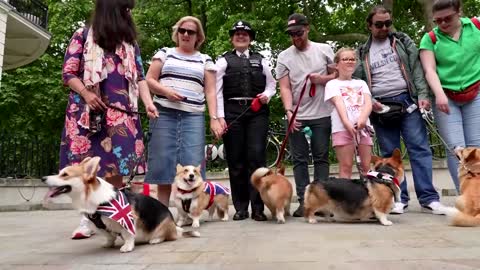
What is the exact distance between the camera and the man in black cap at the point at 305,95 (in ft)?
16.7

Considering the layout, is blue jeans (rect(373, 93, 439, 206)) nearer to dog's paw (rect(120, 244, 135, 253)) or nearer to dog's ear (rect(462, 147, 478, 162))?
dog's ear (rect(462, 147, 478, 162))

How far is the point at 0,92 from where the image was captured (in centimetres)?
1716

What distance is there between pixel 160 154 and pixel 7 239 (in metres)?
1.66

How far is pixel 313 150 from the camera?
5.16 m

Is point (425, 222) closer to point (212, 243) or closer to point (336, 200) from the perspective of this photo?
point (336, 200)

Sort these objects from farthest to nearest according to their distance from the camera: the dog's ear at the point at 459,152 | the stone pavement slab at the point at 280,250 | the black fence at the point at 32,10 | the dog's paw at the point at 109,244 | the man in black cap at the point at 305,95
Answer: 1. the black fence at the point at 32,10
2. the man in black cap at the point at 305,95
3. the dog's ear at the point at 459,152
4. the dog's paw at the point at 109,244
5. the stone pavement slab at the point at 280,250

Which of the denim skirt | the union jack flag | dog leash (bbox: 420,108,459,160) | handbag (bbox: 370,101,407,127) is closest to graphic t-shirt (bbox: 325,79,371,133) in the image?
handbag (bbox: 370,101,407,127)

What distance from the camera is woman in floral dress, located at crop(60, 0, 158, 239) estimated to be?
376cm

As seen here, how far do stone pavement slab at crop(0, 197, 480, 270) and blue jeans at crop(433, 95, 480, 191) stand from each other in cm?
86

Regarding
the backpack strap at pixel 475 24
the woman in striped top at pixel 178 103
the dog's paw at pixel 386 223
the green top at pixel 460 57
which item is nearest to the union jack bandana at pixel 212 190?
the woman in striped top at pixel 178 103

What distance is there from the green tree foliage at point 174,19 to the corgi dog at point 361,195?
371 inches

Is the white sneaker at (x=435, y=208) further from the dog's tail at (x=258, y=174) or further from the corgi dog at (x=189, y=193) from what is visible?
the corgi dog at (x=189, y=193)

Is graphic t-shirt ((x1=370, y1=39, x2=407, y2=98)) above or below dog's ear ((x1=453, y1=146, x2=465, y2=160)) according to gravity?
above

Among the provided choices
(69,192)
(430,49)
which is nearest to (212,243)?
(69,192)
